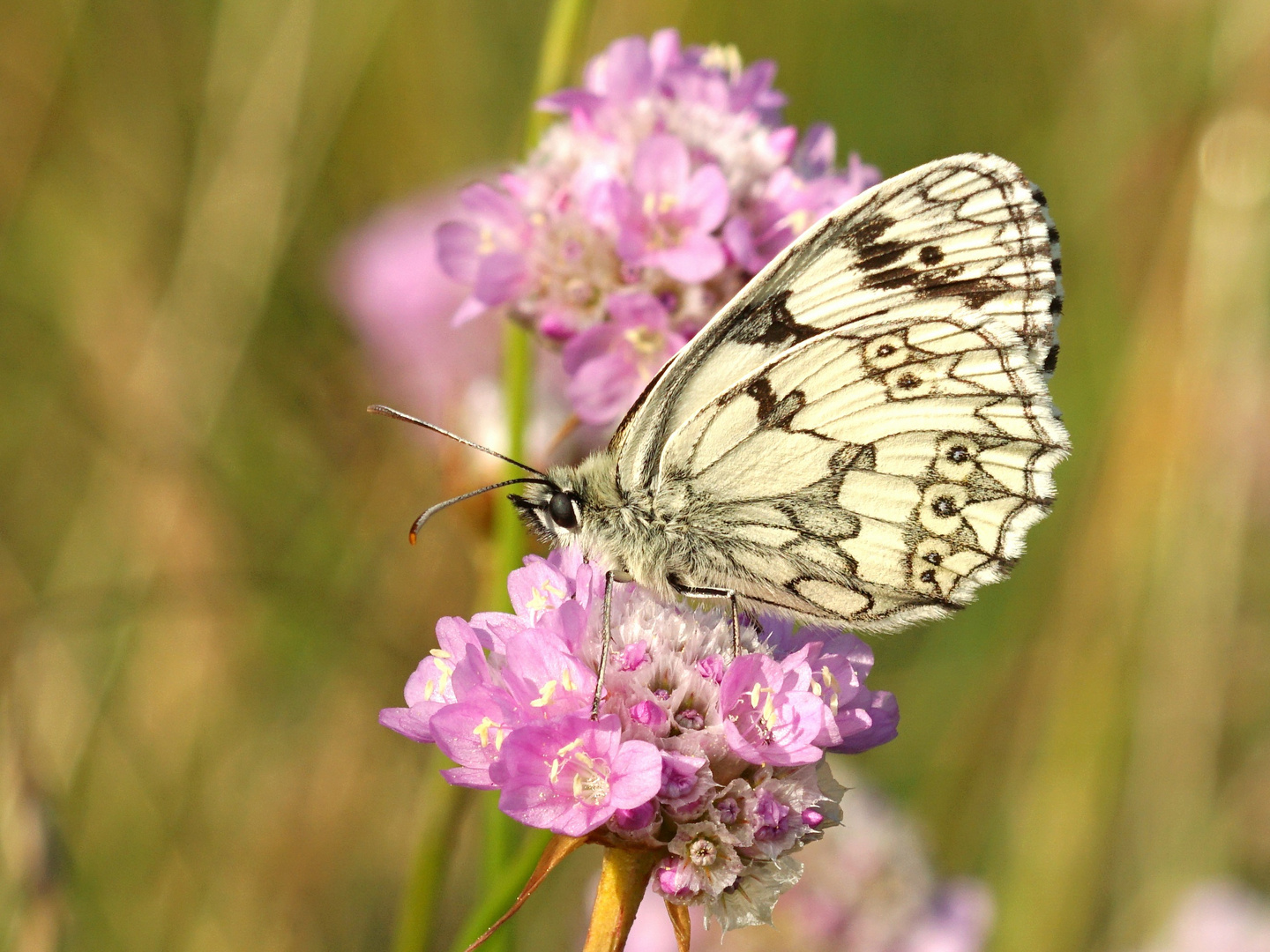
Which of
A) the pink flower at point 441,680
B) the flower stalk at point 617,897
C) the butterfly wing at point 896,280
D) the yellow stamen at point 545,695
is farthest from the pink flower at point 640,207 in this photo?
the flower stalk at point 617,897

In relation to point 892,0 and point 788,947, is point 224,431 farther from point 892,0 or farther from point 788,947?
point 892,0

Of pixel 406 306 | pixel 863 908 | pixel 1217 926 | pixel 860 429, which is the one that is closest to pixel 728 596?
pixel 860 429

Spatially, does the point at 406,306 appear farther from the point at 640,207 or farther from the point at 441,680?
the point at 441,680

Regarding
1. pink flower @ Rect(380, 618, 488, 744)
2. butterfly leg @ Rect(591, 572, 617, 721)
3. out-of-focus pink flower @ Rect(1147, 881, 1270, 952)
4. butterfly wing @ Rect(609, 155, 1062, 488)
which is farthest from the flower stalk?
out-of-focus pink flower @ Rect(1147, 881, 1270, 952)

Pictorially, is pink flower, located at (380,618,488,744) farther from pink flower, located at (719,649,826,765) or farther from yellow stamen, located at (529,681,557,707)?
pink flower, located at (719,649,826,765)

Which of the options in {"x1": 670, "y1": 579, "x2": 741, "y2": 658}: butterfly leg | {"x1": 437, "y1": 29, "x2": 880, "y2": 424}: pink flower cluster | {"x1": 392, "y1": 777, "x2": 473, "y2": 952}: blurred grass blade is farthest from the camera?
{"x1": 437, "y1": 29, "x2": 880, "y2": 424}: pink flower cluster

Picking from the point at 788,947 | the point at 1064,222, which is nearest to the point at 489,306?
the point at 788,947
